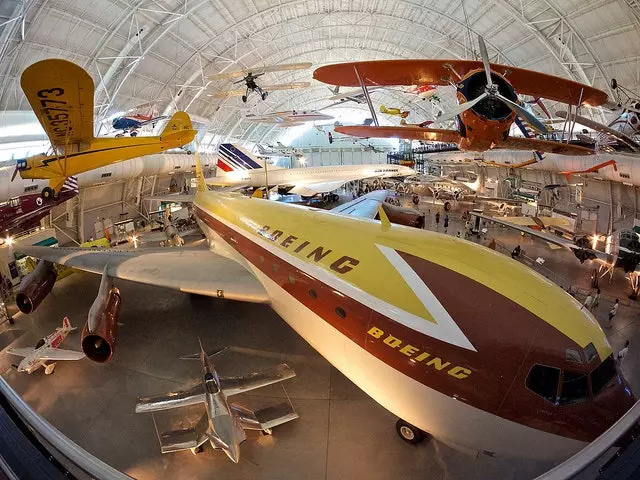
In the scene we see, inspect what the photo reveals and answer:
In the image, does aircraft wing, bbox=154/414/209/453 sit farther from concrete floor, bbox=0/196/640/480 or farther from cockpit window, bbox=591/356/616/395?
cockpit window, bbox=591/356/616/395

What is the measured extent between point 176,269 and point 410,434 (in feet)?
26.5

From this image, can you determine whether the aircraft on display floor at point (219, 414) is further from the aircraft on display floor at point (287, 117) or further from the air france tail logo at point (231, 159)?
the aircraft on display floor at point (287, 117)

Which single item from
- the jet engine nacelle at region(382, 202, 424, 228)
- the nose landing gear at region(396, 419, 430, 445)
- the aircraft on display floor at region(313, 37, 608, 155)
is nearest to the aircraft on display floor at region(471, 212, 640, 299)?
the jet engine nacelle at region(382, 202, 424, 228)

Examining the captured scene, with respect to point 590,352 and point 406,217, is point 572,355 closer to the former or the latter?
point 590,352

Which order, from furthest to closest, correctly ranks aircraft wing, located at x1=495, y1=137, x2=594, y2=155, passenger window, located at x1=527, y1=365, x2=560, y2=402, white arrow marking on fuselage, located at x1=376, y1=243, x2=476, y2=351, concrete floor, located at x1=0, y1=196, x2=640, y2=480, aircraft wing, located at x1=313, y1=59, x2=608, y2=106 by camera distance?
1. aircraft wing, located at x1=495, y1=137, x2=594, y2=155
2. aircraft wing, located at x1=313, y1=59, x2=608, y2=106
3. concrete floor, located at x1=0, y1=196, x2=640, y2=480
4. white arrow marking on fuselage, located at x1=376, y1=243, x2=476, y2=351
5. passenger window, located at x1=527, y1=365, x2=560, y2=402

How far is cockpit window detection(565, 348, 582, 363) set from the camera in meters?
4.17

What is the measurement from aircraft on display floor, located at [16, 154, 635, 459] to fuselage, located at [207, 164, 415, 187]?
23590 millimetres

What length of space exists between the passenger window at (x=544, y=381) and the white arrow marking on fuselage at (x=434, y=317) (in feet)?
2.59

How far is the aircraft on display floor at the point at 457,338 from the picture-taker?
13.8ft

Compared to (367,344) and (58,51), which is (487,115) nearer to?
(367,344)

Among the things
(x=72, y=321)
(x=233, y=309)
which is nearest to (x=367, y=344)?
(x=233, y=309)

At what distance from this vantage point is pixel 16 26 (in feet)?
49.1

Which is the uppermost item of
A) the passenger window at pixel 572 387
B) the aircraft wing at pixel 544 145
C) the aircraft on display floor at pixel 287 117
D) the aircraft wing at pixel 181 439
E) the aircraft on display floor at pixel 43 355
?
the aircraft on display floor at pixel 287 117

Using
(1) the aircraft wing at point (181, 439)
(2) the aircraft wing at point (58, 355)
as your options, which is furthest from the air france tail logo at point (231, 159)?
(1) the aircraft wing at point (181, 439)
